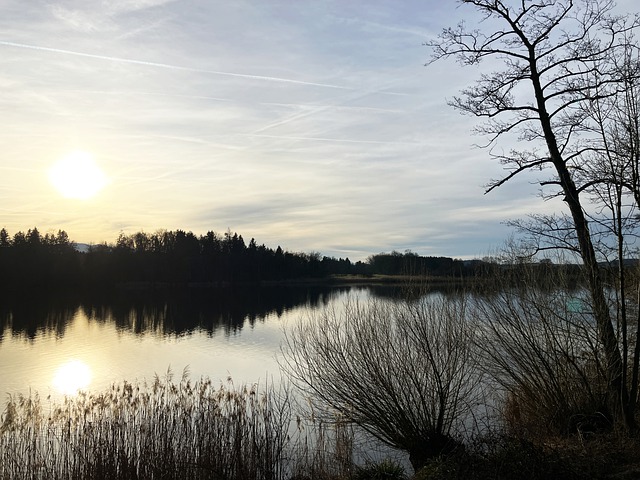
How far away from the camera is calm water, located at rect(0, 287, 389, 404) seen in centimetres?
2048

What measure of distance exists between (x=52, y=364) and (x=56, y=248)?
68022 mm

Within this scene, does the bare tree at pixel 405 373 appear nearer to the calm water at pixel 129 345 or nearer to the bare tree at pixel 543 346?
the bare tree at pixel 543 346

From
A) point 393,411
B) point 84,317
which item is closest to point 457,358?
point 393,411

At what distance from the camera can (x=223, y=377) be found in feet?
66.4

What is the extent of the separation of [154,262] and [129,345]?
6373 cm

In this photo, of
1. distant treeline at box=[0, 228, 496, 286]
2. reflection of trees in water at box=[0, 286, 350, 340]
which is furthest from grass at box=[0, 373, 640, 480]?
distant treeline at box=[0, 228, 496, 286]

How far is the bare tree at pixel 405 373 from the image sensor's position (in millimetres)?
9930

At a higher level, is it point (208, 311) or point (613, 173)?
point (613, 173)

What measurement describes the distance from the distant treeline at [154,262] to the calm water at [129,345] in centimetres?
3124

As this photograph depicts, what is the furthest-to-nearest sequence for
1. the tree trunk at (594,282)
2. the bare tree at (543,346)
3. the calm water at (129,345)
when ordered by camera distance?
1. the calm water at (129,345)
2. the bare tree at (543,346)
3. the tree trunk at (594,282)

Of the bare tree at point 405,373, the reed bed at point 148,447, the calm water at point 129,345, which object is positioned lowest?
the calm water at point 129,345

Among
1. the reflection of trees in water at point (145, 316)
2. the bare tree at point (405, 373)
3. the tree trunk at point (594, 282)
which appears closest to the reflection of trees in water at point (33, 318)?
the reflection of trees in water at point (145, 316)

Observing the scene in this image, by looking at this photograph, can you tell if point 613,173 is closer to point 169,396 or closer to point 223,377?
point 169,396

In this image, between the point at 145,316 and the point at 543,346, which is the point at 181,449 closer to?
the point at 543,346
